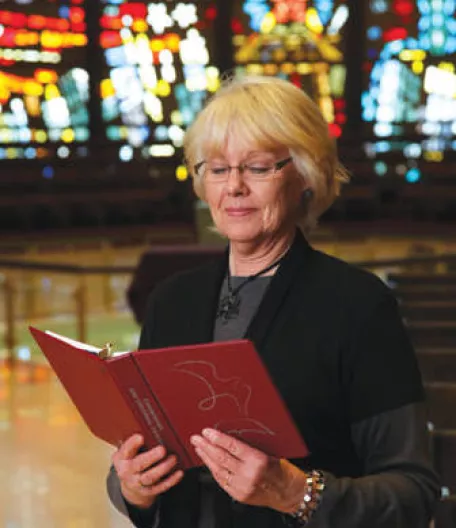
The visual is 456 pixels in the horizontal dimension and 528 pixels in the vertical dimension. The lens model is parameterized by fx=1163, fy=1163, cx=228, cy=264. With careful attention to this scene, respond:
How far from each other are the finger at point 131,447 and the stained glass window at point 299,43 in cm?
1348

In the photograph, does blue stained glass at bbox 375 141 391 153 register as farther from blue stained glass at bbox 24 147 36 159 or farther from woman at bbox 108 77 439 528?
woman at bbox 108 77 439 528

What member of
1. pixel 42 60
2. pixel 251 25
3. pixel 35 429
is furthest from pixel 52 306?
pixel 251 25

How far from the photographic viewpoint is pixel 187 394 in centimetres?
177

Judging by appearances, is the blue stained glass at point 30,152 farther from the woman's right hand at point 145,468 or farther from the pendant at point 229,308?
the woman's right hand at point 145,468

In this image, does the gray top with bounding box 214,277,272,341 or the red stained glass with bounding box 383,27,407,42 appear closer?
the gray top with bounding box 214,277,272,341

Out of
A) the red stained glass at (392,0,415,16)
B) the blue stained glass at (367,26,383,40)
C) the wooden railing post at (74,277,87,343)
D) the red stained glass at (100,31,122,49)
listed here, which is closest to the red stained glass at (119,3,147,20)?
the red stained glass at (100,31,122,49)

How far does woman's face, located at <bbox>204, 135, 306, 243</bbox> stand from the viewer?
6.43 feet

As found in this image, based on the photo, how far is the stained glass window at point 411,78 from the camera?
15.1 m

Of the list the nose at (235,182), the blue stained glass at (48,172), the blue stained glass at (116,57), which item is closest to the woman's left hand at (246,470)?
the nose at (235,182)

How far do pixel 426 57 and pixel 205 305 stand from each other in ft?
44.9

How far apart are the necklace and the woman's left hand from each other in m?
0.33

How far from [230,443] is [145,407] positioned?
15cm

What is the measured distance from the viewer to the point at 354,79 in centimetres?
1527

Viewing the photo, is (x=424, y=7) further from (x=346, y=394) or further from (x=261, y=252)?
(x=346, y=394)
